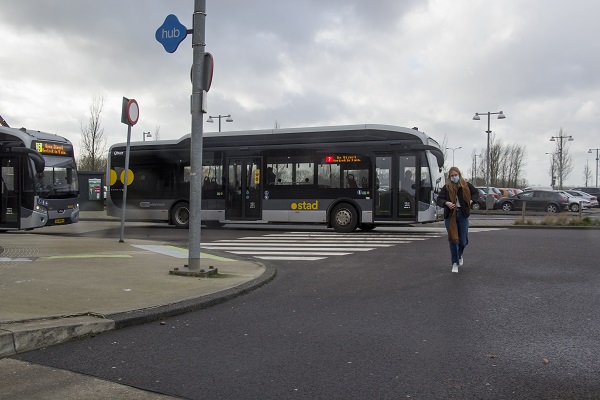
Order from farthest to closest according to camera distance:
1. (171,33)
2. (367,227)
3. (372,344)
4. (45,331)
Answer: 1. (367,227)
2. (171,33)
3. (372,344)
4. (45,331)

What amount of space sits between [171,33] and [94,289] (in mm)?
4068

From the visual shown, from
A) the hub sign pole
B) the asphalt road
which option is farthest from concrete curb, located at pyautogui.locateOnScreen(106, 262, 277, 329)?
the hub sign pole

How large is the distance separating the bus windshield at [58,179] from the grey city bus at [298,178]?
9.70 feet

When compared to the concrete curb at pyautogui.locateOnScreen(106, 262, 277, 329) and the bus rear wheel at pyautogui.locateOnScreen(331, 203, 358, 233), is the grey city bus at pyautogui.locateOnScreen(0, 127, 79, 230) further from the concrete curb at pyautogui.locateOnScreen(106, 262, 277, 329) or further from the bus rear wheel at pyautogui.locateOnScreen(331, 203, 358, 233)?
the concrete curb at pyautogui.locateOnScreen(106, 262, 277, 329)

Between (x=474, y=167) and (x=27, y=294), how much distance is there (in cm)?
7140

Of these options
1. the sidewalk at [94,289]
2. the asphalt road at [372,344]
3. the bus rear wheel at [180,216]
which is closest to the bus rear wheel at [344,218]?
the bus rear wheel at [180,216]

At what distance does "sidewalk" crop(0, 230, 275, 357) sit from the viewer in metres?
4.76

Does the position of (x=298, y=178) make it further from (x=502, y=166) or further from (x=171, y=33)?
(x=502, y=166)

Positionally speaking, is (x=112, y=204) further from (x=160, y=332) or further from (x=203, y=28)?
(x=160, y=332)

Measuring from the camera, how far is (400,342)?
4746 mm

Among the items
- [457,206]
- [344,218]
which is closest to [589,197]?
[344,218]

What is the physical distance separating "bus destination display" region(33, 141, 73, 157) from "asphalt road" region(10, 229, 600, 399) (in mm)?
11575

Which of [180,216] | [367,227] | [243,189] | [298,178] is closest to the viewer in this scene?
[298,178]

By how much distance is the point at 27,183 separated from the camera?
15.3m
